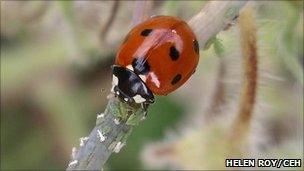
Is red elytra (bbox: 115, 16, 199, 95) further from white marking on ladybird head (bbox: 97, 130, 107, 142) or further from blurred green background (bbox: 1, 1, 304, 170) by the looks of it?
blurred green background (bbox: 1, 1, 304, 170)

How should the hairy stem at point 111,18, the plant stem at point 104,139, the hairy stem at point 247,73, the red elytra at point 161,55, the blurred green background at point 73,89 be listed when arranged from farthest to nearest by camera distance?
the blurred green background at point 73,89 < the hairy stem at point 111,18 < the hairy stem at point 247,73 < the red elytra at point 161,55 < the plant stem at point 104,139

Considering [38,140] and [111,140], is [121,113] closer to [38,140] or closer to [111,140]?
[111,140]

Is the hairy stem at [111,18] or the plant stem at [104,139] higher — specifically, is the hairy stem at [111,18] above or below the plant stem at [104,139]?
above

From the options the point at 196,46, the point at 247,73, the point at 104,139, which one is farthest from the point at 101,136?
the point at 247,73

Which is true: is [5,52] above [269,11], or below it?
above

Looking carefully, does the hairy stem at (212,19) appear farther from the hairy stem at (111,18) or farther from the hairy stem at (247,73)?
the hairy stem at (111,18)

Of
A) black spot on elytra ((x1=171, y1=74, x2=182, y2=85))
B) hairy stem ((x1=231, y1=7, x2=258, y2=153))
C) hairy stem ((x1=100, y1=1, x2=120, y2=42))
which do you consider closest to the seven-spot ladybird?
black spot on elytra ((x1=171, y1=74, x2=182, y2=85))

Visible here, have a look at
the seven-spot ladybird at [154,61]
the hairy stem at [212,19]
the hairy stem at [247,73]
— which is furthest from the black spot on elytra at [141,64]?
the hairy stem at [247,73]

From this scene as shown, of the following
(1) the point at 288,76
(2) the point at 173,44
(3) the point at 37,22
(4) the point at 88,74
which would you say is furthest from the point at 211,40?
(4) the point at 88,74
